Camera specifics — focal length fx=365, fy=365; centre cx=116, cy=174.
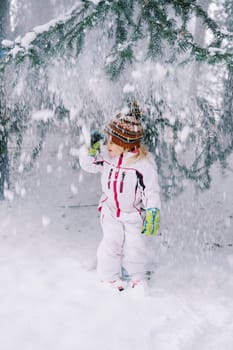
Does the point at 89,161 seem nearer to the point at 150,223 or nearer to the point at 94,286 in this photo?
the point at 150,223

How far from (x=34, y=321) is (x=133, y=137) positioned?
199cm

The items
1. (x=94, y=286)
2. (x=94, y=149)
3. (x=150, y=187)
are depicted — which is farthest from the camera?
(x=94, y=286)

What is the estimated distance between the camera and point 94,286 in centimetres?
401

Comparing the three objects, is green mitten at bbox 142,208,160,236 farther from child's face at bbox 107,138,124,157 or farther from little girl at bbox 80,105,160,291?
child's face at bbox 107,138,124,157

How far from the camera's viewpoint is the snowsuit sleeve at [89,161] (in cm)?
396

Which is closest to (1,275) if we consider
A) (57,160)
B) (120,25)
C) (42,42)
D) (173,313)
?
(173,313)

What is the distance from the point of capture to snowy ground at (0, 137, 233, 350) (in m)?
3.16

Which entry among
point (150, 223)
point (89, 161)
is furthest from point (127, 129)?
point (150, 223)

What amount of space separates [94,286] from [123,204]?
967 mm

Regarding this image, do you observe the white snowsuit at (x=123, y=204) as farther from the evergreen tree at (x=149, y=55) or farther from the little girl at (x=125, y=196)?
the evergreen tree at (x=149, y=55)

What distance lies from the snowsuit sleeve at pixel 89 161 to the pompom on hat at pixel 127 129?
1.05ft

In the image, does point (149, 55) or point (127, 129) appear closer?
point (127, 129)

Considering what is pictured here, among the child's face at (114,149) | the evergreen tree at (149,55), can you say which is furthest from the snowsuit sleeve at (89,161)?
the evergreen tree at (149,55)

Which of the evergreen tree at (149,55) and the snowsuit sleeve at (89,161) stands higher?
the evergreen tree at (149,55)
